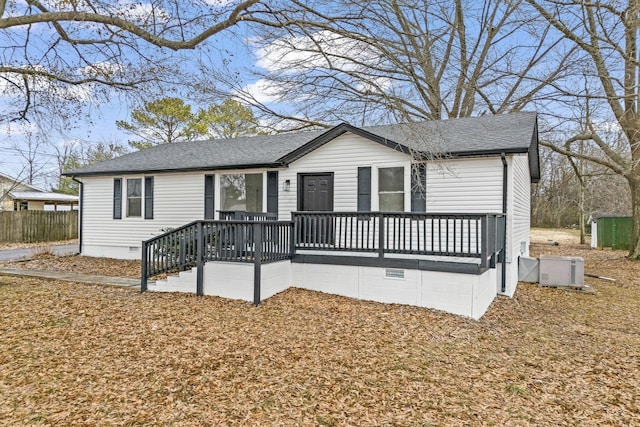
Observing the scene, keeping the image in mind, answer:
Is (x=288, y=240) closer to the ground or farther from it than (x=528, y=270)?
farther from it

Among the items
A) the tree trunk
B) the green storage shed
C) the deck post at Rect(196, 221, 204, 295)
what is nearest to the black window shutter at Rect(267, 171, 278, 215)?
the deck post at Rect(196, 221, 204, 295)

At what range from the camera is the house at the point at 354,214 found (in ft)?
23.2

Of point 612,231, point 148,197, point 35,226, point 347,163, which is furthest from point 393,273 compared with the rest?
point 35,226

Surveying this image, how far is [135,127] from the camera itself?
23.8 metres

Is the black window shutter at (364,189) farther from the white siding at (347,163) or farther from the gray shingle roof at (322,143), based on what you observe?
the gray shingle roof at (322,143)

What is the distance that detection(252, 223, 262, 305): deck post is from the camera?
7.00 m

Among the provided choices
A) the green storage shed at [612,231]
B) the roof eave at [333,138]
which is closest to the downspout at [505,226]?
the roof eave at [333,138]

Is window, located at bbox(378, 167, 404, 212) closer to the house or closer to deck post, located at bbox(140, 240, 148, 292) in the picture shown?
the house

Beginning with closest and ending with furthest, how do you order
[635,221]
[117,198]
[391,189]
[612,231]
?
[391,189] → [117,198] → [635,221] → [612,231]

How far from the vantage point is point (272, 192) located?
1069cm

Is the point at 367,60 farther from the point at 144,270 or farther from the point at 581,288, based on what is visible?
the point at 581,288

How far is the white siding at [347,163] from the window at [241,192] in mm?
1220

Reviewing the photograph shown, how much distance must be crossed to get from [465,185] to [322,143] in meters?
3.73

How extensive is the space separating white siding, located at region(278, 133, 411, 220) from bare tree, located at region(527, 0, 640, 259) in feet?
23.7
